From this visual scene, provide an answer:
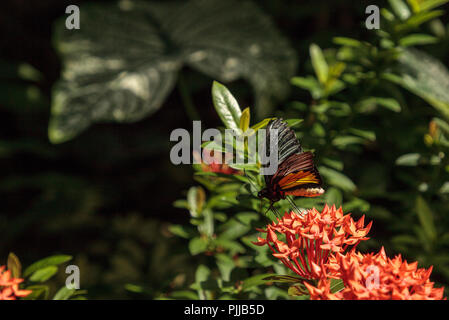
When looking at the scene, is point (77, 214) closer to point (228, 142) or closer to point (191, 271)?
point (191, 271)

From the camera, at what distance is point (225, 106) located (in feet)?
2.15

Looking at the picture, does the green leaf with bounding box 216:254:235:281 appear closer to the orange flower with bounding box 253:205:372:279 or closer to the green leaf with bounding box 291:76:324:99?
the orange flower with bounding box 253:205:372:279

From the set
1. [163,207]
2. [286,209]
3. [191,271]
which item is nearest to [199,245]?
[286,209]

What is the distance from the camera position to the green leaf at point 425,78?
1045mm

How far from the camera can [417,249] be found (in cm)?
107

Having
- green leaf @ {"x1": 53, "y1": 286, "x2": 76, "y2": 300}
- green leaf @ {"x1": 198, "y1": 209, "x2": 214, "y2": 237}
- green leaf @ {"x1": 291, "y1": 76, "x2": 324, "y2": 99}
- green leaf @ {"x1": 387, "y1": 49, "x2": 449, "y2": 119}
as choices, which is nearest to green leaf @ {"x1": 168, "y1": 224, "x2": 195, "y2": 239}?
green leaf @ {"x1": 198, "y1": 209, "x2": 214, "y2": 237}

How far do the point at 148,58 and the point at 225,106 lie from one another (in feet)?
3.41

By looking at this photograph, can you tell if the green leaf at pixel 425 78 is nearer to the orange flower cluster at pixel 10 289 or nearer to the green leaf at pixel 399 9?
the green leaf at pixel 399 9

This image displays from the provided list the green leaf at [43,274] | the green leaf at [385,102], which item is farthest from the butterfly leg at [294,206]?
the green leaf at [43,274]

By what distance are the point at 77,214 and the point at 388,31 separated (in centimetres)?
135

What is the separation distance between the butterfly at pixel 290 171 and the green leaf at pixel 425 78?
0.52m

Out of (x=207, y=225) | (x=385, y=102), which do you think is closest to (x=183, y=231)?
(x=207, y=225)

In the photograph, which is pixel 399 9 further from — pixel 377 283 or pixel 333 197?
pixel 377 283

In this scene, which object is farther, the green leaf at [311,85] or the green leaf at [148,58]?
the green leaf at [148,58]
